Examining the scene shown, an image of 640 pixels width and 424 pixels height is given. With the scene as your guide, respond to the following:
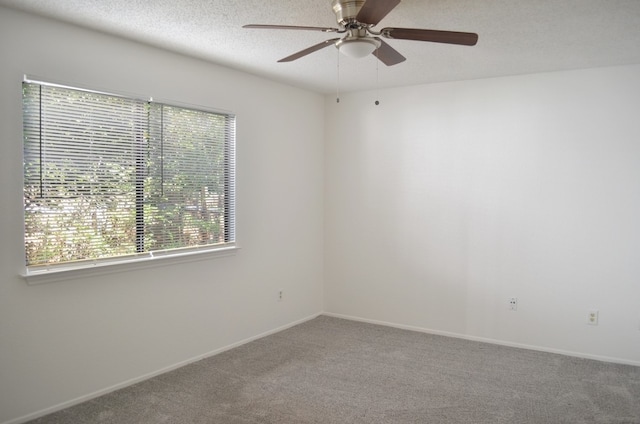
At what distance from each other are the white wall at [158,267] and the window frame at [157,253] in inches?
2.2

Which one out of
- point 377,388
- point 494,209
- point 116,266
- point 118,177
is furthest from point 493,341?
point 118,177

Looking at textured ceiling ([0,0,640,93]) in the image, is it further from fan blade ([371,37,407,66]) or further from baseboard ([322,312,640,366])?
baseboard ([322,312,640,366])

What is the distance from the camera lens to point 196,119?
12.6 feet

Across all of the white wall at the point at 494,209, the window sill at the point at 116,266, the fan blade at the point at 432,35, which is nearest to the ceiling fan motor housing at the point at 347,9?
the fan blade at the point at 432,35

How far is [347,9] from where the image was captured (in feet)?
7.38

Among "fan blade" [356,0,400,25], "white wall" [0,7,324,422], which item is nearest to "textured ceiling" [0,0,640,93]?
"white wall" [0,7,324,422]

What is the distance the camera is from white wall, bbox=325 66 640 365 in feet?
12.7

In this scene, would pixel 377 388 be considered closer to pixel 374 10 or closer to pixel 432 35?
pixel 432 35

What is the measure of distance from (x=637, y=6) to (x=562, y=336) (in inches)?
110

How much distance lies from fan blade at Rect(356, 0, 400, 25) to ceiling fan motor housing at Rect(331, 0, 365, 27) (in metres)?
0.08

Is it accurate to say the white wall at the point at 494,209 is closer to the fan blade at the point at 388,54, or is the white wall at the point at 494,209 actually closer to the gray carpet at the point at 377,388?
the gray carpet at the point at 377,388

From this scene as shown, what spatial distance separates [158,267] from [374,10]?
100 inches

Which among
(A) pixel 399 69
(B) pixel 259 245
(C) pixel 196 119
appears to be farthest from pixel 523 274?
(C) pixel 196 119

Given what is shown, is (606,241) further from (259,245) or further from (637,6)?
(259,245)
